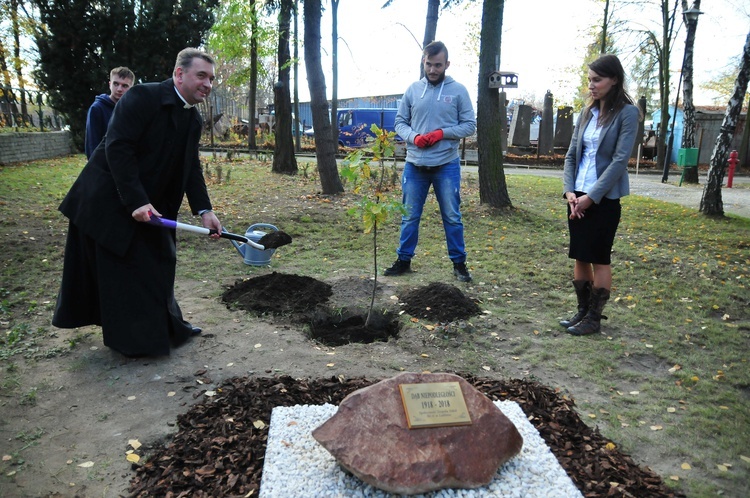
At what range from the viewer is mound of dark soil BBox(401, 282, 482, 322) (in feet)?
15.0

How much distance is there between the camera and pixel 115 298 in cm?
360

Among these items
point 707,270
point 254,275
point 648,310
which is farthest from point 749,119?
point 254,275

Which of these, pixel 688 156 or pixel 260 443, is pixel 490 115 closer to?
pixel 260 443

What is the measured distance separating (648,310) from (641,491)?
9.35 feet

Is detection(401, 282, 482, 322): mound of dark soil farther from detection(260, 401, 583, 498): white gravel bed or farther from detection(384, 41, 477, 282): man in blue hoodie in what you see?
detection(260, 401, 583, 498): white gravel bed

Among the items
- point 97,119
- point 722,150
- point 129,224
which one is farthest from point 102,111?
point 722,150

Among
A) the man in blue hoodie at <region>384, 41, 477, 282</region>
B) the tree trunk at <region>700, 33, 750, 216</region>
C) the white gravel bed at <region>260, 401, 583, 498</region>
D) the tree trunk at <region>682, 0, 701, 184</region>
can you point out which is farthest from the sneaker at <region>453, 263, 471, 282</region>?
the tree trunk at <region>682, 0, 701, 184</region>

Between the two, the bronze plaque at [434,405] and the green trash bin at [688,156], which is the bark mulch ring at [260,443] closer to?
the bronze plaque at [434,405]

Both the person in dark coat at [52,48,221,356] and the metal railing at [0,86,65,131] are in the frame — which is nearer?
the person in dark coat at [52,48,221,356]

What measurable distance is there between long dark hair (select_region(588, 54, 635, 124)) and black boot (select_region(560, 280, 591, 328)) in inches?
49.9

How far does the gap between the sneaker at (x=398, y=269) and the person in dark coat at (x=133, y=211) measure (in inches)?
97.7

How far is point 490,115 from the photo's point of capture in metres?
9.23

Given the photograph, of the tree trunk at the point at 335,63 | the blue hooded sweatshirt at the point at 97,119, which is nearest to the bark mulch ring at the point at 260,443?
the blue hooded sweatshirt at the point at 97,119

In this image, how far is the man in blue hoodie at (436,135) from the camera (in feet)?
17.2
